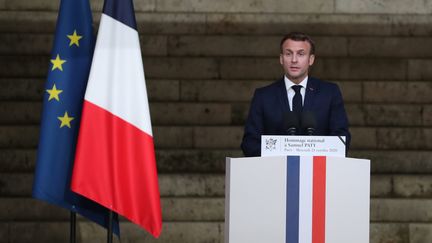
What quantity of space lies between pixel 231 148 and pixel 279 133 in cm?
372

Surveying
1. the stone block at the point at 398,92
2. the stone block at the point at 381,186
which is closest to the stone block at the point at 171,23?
the stone block at the point at 398,92

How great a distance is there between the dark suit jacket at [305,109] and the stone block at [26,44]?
5.30 meters

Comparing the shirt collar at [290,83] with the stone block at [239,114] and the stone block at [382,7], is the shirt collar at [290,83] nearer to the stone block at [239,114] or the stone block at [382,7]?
the stone block at [239,114]

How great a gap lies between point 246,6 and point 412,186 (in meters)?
3.53

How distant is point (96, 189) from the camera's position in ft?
21.6

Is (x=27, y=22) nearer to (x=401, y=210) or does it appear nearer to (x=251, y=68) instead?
(x=251, y=68)

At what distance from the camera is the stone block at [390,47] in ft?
37.5

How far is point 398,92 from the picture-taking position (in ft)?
35.8

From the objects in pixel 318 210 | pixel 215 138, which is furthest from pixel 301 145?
pixel 215 138

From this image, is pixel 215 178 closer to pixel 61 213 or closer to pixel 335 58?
pixel 61 213

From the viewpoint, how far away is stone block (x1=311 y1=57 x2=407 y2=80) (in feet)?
36.6

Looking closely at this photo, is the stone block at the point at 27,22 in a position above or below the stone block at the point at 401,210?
above

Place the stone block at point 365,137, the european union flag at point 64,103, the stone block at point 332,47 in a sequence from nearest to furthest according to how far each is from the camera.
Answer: the european union flag at point 64,103 → the stone block at point 365,137 → the stone block at point 332,47

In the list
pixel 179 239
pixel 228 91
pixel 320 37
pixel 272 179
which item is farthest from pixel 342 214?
pixel 320 37
